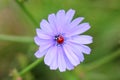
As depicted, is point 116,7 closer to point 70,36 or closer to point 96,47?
point 96,47

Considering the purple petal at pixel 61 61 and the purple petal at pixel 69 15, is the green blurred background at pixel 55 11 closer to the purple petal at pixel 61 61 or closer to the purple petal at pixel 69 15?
the purple petal at pixel 61 61

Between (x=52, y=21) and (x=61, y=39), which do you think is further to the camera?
(x=61, y=39)

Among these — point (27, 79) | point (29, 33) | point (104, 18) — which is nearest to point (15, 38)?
point (27, 79)

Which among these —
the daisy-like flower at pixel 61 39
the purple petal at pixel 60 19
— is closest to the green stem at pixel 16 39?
the daisy-like flower at pixel 61 39

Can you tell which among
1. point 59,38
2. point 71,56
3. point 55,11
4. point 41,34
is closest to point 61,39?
point 59,38

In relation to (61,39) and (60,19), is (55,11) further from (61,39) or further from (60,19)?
(60,19)

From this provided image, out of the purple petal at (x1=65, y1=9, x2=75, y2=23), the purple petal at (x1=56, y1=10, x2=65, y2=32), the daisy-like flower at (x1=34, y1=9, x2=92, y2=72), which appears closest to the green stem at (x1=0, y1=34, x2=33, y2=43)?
the daisy-like flower at (x1=34, y1=9, x2=92, y2=72)
